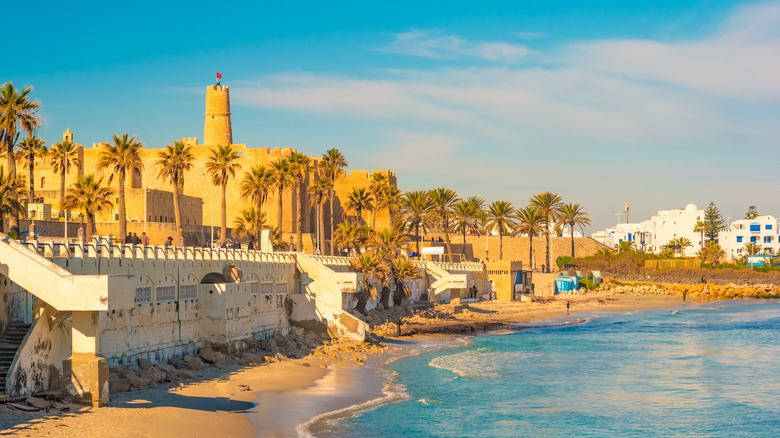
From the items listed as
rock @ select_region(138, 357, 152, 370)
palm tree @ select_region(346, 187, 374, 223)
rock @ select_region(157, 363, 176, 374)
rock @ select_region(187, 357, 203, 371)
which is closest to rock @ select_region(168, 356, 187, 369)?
rock @ select_region(187, 357, 203, 371)

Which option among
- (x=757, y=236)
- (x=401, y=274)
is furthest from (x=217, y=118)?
(x=757, y=236)

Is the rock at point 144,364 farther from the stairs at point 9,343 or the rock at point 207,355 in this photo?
the stairs at point 9,343

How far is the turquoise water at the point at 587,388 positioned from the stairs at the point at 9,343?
766cm

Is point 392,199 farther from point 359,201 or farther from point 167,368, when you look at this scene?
point 167,368

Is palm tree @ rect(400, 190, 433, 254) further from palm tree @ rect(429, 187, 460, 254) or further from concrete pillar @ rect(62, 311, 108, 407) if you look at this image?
concrete pillar @ rect(62, 311, 108, 407)

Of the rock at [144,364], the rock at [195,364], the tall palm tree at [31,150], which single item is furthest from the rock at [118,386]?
the tall palm tree at [31,150]

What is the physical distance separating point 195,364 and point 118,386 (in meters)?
5.04

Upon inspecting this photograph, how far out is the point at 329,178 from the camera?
69.6m

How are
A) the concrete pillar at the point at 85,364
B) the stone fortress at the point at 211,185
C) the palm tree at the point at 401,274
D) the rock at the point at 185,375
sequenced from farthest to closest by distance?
the stone fortress at the point at 211,185 → the palm tree at the point at 401,274 → the rock at the point at 185,375 → the concrete pillar at the point at 85,364

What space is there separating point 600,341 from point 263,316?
2187cm

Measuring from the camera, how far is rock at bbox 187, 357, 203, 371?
1043 inches

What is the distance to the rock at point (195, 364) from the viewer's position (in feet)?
86.9

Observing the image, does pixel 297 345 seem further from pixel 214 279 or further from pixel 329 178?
pixel 329 178

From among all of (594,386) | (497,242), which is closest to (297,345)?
(594,386)
